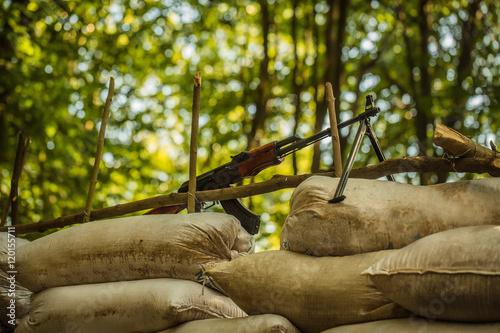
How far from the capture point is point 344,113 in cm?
715

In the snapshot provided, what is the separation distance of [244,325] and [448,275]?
0.69m

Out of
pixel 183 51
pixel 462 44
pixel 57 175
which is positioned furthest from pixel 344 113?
pixel 57 175

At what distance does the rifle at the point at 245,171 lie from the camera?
210 cm

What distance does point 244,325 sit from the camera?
1.54 meters

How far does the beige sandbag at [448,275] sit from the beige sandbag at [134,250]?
2.61 ft

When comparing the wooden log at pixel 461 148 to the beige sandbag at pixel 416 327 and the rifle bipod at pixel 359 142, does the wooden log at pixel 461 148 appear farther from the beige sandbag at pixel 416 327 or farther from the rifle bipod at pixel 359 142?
the beige sandbag at pixel 416 327

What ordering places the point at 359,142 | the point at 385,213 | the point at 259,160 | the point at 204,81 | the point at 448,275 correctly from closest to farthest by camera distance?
the point at 448,275, the point at 385,213, the point at 359,142, the point at 259,160, the point at 204,81

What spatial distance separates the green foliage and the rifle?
3019 millimetres

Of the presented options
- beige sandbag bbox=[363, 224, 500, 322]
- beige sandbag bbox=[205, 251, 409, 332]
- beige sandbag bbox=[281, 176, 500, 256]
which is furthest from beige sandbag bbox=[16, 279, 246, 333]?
beige sandbag bbox=[363, 224, 500, 322]

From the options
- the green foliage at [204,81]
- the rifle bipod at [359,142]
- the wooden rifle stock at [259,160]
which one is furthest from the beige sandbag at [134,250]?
the green foliage at [204,81]

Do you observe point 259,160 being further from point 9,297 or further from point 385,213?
point 9,297

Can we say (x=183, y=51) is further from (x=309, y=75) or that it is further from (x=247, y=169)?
(x=247, y=169)

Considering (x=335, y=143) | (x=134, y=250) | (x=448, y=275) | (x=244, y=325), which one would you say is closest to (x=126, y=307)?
(x=134, y=250)

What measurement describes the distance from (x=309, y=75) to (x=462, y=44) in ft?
7.28
